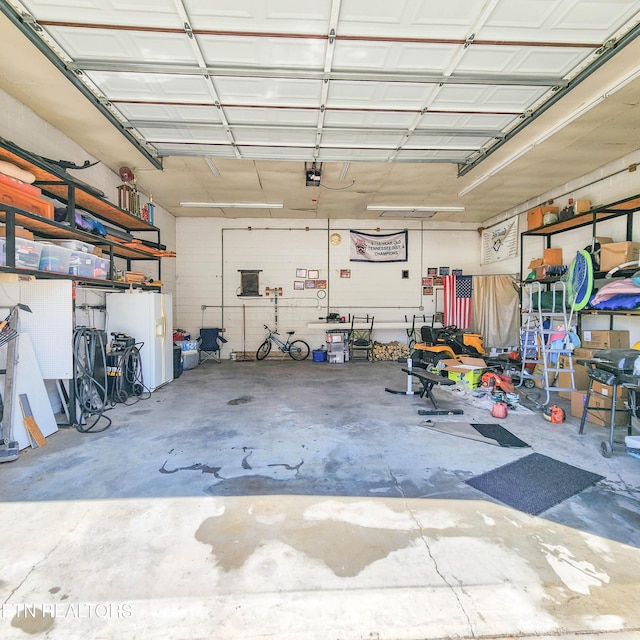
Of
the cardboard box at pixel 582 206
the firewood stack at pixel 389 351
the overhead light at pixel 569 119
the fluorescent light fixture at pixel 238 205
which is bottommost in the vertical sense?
the firewood stack at pixel 389 351

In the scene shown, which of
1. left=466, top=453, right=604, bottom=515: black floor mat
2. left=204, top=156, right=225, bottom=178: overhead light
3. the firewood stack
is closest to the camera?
left=466, top=453, right=604, bottom=515: black floor mat

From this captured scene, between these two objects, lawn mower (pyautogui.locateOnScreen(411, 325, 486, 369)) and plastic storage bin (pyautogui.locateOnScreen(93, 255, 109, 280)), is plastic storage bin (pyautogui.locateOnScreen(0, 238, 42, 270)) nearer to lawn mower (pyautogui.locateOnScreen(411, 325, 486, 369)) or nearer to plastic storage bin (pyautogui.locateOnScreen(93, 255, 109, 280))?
plastic storage bin (pyautogui.locateOnScreen(93, 255, 109, 280))

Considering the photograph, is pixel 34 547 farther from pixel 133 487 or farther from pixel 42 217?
pixel 42 217

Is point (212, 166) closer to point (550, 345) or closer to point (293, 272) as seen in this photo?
point (293, 272)

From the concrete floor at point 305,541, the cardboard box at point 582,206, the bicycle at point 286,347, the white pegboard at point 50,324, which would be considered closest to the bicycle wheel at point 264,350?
the bicycle at point 286,347

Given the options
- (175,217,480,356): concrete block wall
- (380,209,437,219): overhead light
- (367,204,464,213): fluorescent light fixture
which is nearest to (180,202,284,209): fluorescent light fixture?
(175,217,480,356): concrete block wall

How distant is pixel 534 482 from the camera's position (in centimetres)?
253

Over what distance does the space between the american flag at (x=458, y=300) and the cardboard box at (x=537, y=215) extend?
87.1 inches

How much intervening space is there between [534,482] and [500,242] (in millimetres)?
6770

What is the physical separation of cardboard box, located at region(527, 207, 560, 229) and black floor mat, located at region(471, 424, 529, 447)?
13.7 ft

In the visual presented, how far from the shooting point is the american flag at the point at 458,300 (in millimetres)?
8302

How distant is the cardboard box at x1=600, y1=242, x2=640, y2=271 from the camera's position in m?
4.29

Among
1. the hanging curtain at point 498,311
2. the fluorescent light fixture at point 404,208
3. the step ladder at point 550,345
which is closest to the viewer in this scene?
the step ladder at point 550,345

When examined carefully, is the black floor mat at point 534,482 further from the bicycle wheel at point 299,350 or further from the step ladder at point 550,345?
the bicycle wheel at point 299,350
